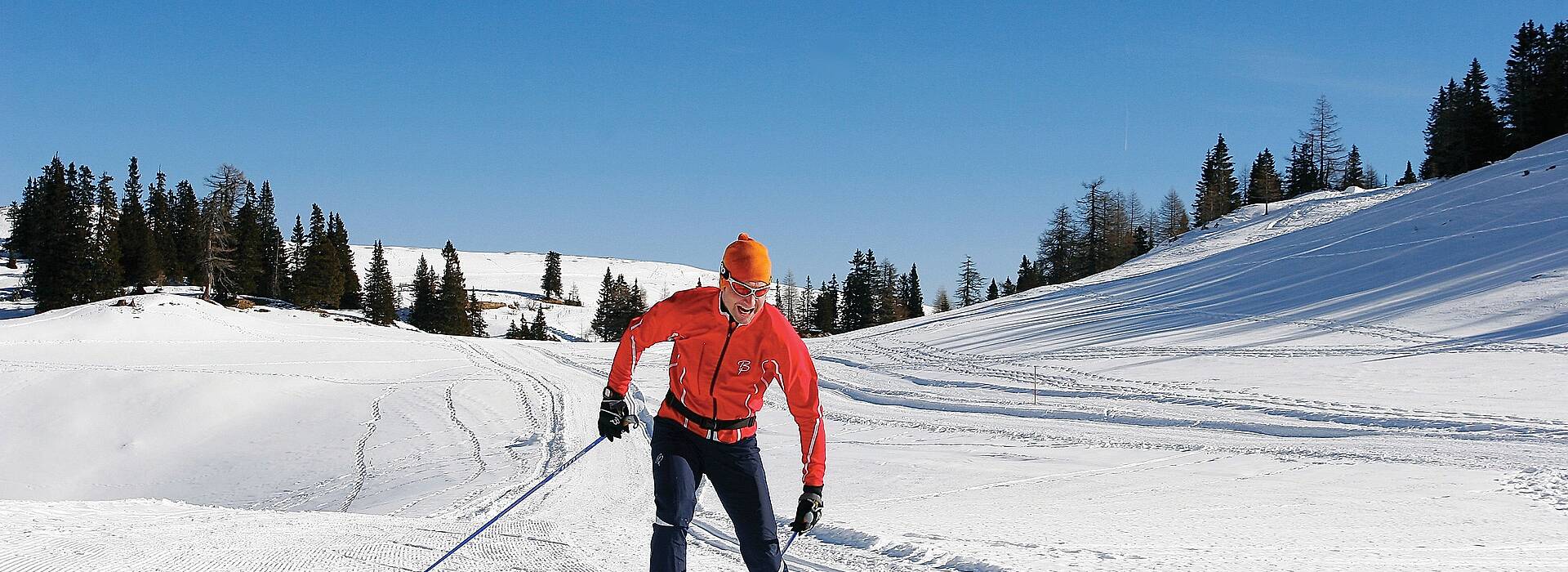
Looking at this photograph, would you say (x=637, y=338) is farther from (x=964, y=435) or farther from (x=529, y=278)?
(x=529, y=278)

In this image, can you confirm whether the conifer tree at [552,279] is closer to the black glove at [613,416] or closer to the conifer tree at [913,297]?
the conifer tree at [913,297]

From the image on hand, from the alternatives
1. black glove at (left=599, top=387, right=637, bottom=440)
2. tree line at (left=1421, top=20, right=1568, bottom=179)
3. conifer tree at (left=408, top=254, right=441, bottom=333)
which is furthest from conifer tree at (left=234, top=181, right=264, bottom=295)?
tree line at (left=1421, top=20, right=1568, bottom=179)

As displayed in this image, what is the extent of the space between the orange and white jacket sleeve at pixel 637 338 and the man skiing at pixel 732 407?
2 cm

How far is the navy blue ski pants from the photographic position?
13.8 ft

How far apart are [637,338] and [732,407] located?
0.65 meters

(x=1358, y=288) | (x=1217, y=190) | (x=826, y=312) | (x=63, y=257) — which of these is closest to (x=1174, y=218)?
(x=1217, y=190)

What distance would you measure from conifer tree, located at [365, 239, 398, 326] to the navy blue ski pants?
228ft

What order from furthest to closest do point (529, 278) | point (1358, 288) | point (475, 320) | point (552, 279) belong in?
point (529, 278) → point (552, 279) → point (475, 320) → point (1358, 288)

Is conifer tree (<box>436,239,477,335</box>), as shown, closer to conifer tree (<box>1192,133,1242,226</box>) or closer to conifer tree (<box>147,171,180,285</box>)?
conifer tree (<box>147,171,180,285</box>)

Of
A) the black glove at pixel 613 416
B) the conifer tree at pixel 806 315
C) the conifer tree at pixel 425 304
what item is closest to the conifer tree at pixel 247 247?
the conifer tree at pixel 425 304

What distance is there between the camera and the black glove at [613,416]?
4527 mm

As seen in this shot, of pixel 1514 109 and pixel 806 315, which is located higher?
pixel 1514 109

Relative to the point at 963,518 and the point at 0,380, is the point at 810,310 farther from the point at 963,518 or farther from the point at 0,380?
the point at 963,518

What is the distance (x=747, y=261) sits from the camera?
4195mm
